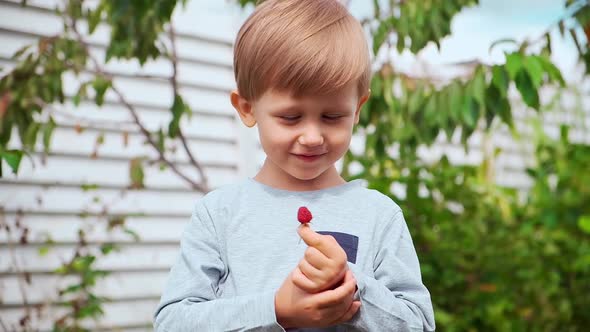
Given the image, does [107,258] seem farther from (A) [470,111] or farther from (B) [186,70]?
(A) [470,111]

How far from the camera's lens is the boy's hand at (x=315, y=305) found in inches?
42.0

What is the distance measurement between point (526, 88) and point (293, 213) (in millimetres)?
1299

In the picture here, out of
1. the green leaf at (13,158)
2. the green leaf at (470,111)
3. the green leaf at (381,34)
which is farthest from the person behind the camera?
the green leaf at (381,34)

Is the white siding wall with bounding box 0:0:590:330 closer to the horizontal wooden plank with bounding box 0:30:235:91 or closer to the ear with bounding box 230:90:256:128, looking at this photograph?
the horizontal wooden plank with bounding box 0:30:235:91

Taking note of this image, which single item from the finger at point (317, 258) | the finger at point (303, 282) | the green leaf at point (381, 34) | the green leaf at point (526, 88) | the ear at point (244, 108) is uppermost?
the green leaf at point (381, 34)

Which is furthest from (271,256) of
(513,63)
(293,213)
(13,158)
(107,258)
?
(107,258)

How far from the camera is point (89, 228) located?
385 cm

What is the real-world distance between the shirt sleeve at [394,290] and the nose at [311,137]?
19cm

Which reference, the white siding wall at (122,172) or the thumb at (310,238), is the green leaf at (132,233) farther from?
the thumb at (310,238)

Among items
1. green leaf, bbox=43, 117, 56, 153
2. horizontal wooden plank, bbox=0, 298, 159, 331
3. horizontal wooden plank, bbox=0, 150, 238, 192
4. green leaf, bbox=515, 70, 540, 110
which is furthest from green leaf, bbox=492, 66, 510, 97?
horizontal wooden plank, bbox=0, 298, 159, 331

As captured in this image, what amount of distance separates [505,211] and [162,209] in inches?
71.9

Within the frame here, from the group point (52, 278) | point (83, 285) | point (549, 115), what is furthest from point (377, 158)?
point (549, 115)

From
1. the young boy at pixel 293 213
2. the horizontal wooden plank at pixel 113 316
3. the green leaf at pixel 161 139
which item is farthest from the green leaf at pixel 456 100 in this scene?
the horizontal wooden plank at pixel 113 316

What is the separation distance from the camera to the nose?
1173 mm
